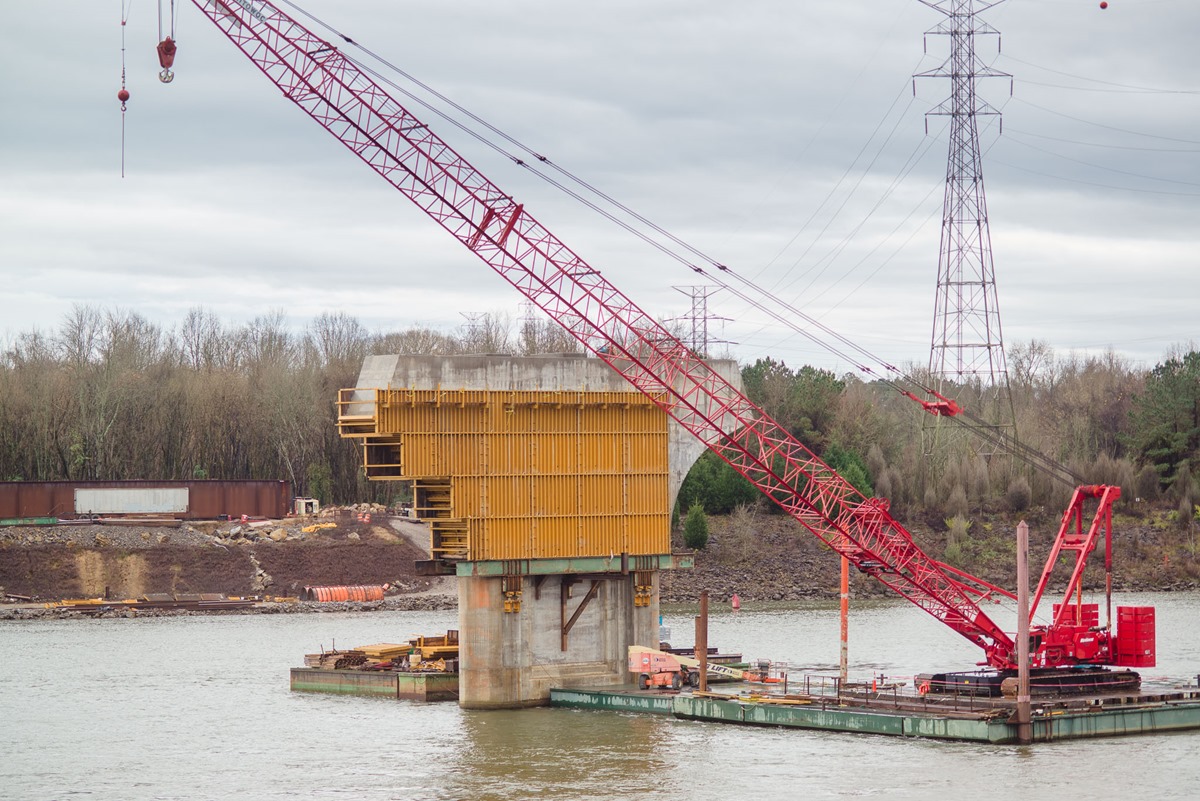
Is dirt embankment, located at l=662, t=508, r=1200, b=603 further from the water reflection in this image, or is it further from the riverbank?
the water reflection

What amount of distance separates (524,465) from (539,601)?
3997 millimetres

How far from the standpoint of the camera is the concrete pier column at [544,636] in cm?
4953

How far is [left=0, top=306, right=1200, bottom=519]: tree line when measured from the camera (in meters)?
115

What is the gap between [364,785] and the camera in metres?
41.8

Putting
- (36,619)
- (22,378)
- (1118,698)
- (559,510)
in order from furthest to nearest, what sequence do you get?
1. (22,378)
2. (36,619)
3. (559,510)
4. (1118,698)

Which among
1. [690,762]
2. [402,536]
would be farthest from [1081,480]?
[690,762]

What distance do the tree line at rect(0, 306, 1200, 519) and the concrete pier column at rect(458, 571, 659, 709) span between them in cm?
5765

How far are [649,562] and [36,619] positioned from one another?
50.2 meters

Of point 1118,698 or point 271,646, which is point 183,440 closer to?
point 271,646

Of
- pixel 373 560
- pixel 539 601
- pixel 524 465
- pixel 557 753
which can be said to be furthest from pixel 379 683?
pixel 373 560

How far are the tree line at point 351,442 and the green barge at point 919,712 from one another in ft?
197

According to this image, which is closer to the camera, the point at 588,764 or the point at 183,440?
the point at 588,764

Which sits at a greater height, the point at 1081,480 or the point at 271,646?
the point at 1081,480

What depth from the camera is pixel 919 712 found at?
149ft
